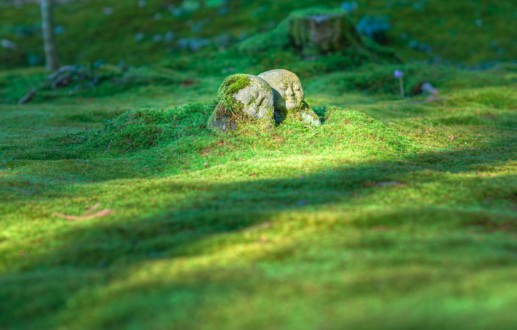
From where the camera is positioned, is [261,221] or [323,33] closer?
[261,221]

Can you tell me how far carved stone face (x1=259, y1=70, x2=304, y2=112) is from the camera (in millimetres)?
9469

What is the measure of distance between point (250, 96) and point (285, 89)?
67 centimetres

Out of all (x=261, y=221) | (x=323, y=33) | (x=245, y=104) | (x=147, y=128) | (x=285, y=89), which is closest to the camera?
(x=261, y=221)

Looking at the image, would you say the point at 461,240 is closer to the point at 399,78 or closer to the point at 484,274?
the point at 484,274

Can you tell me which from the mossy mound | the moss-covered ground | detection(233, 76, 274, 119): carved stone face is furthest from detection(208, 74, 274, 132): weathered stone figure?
the mossy mound

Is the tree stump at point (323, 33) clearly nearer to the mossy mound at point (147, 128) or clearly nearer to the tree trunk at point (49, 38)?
the mossy mound at point (147, 128)

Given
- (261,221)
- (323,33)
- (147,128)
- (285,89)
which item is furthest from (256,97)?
(323,33)

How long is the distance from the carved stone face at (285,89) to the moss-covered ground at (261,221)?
14.1 inches

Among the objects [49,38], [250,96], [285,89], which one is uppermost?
[250,96]

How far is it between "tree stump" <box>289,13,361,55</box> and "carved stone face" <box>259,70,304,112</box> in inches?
315

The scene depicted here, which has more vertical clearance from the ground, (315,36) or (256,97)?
(256,97)

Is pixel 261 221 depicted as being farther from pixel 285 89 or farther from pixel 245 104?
pixel 285 89

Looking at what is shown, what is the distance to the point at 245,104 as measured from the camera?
9.05 meters

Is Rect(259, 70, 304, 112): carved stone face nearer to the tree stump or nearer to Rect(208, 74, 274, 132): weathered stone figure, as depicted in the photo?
Rect(208, 74, 274, 132): weathered stone figure
